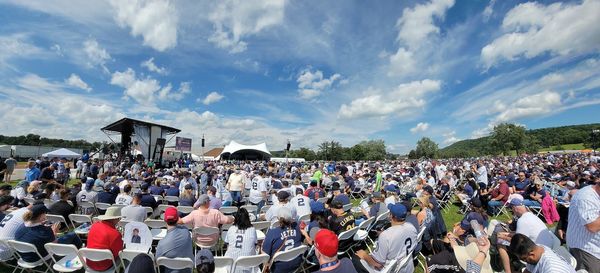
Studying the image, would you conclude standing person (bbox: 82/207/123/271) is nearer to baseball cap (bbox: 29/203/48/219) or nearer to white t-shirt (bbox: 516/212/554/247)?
baseball cap (bbox: 29/203/48/219)

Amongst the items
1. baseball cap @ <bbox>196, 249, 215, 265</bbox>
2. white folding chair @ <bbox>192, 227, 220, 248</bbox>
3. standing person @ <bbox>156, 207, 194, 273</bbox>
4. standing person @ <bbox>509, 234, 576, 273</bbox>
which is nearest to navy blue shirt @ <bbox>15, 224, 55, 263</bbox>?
white folding chair @ <bbox>192, 227, 220, 248</bbox>

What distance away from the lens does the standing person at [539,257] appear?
8.21ft

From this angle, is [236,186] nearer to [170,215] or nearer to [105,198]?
[105,198]

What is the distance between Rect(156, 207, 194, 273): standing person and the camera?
351 centimetres

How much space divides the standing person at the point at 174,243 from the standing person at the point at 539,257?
3.64m

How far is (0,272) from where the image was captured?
183 inches

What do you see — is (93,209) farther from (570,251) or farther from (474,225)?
(570,251)

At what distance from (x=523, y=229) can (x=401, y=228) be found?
200cm

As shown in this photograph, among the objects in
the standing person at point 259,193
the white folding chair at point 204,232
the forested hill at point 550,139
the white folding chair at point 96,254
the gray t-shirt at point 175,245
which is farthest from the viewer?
the forested hill at point 550,139

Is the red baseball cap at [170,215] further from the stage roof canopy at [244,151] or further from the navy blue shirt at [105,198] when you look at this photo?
the stage roof canopy at [244,151]

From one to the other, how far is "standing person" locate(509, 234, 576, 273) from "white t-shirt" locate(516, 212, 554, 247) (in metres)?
1.33

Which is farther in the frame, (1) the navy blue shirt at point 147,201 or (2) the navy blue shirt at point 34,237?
(1) the navy blue shirt at point 147,201

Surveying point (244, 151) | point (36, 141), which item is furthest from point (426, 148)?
point (36, 141)

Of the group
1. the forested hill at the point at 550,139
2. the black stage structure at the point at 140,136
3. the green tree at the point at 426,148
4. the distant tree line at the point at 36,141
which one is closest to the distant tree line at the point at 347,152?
the green tree at the point at 426,148
